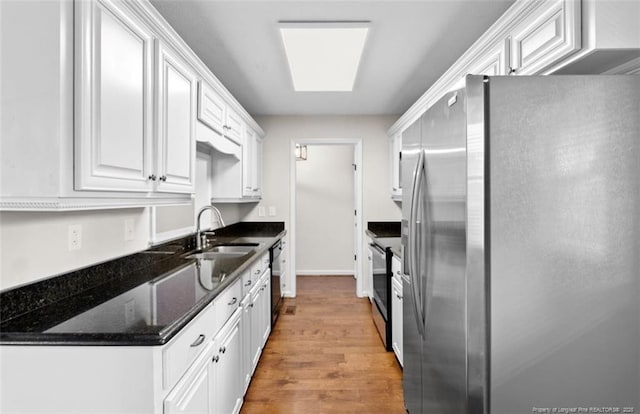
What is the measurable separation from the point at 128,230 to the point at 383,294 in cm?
206

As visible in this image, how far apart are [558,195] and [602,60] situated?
65 cm

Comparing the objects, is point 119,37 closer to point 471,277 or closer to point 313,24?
point 313,24

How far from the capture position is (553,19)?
4.52ft

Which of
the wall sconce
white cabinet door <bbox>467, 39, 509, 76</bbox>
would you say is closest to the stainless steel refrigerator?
white cabinet door <bbox>467, 39, 509, 76</bbox>

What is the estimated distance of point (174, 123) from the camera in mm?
1734

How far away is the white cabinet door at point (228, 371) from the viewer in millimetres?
1573

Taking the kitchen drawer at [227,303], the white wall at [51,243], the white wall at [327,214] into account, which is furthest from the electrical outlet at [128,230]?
the white wall at [327,214]

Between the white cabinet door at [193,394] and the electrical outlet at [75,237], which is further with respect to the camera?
the electrical outlet at [75,237]

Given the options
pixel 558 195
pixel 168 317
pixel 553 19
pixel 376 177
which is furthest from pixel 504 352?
pixel 376 177

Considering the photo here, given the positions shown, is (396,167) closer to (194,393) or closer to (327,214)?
(327,214)

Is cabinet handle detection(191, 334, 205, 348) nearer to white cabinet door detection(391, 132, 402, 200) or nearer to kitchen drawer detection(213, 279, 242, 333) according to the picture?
kitchen drawer detection(213, 279, 242, 333)

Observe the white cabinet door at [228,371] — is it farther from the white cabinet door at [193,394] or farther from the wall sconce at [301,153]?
the wall sconce at [301,153]

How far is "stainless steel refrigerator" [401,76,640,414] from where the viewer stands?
118cm

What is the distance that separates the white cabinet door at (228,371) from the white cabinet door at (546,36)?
1.89m
